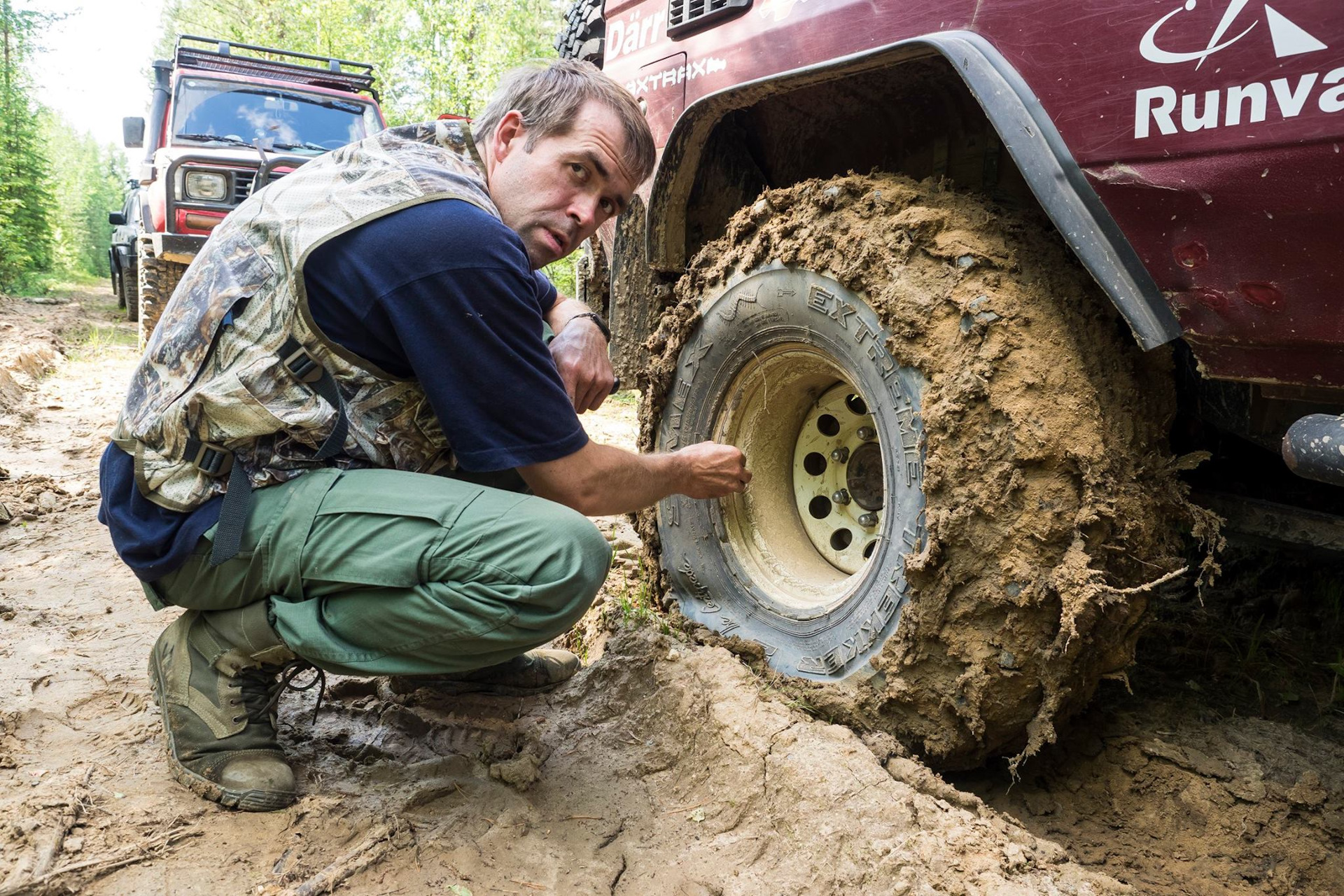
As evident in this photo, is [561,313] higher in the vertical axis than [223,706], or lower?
higher

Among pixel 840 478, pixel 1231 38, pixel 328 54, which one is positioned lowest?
pixel 840 478

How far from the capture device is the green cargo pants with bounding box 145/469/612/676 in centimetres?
174

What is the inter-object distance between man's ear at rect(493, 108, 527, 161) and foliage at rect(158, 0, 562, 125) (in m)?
13.0

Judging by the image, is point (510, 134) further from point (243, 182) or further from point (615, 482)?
point (243, 182)

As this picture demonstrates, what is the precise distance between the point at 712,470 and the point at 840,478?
37 cm

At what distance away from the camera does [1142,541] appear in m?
1.66

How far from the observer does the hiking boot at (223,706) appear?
1799 mm

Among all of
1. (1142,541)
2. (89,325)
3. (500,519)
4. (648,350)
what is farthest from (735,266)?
(89,325)

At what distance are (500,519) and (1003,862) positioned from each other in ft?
3.40

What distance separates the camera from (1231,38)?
1337 millimetres

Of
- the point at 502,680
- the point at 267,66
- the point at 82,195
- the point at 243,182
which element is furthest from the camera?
the point at 82,195

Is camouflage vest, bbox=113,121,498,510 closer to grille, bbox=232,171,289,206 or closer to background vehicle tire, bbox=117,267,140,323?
grille, bbox=232,171,289,206

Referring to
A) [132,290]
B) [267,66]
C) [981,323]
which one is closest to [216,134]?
[267,66]

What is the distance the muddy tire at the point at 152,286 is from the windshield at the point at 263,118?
3.74 ft
